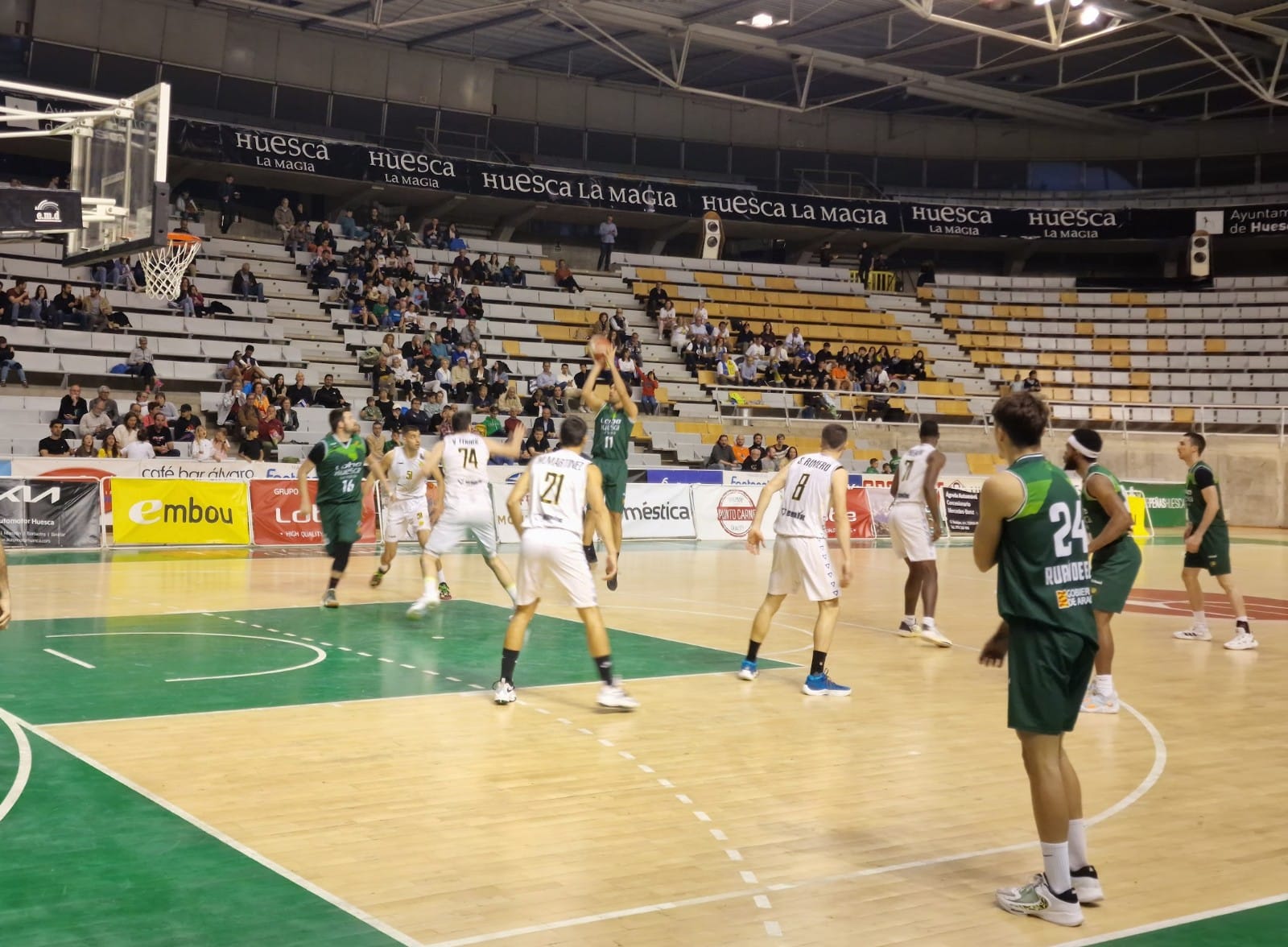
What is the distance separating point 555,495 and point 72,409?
16.3m

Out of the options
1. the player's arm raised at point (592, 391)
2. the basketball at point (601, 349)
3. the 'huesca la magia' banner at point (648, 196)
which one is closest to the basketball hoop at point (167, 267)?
the player's arm raised at point (592, 391)

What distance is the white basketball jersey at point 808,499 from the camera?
34.7 feet

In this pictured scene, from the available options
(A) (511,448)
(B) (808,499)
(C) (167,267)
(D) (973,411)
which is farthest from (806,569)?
(D) (973,411)

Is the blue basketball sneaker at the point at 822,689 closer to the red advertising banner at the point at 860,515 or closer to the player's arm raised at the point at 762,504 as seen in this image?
the player's arm raised at the point at 762,504

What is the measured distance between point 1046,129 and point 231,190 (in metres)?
27.3

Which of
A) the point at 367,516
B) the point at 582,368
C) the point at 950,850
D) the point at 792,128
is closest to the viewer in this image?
the point at 950,850

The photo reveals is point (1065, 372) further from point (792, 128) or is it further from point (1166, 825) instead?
point (1166, 825)

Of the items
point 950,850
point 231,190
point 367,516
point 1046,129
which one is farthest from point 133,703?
point 1046,129

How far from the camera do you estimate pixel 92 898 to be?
5480mm

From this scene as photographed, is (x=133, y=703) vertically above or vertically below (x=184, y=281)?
below

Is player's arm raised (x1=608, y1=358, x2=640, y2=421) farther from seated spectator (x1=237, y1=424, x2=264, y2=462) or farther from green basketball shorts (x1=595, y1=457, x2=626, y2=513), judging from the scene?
seated spectator (x1=237, y1=424, x2=264, y2=462)

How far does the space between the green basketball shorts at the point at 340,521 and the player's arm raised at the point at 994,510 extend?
33.4ft

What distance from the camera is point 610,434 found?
645 inches

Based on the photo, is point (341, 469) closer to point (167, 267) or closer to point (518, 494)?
point (167, 267)
